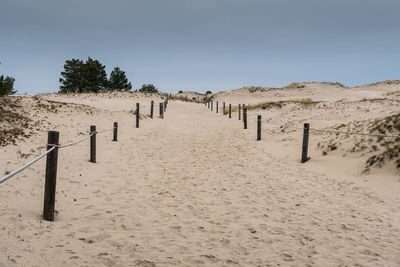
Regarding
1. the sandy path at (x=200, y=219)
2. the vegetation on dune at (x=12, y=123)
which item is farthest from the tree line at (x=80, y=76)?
the sandy path at (x=200, y=219)

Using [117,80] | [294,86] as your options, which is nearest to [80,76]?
[117,80]

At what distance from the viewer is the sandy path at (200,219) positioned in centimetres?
352

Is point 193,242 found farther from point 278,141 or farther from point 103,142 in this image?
point 278,141

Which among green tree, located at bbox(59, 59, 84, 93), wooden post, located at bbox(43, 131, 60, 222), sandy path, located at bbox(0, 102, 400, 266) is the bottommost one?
sandy path, located at bbox(0, 102, 400, 266)

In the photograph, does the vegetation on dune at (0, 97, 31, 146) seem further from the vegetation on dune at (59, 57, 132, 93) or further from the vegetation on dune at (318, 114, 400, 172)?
the vegetation on dune at (59, 57, 132, 93)

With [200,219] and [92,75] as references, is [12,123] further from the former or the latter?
[92,75]

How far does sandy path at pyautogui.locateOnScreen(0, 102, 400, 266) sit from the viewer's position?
352 cm

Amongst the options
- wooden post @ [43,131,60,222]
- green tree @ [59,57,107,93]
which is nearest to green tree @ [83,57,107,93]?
green tree @ [59,57,107,93]

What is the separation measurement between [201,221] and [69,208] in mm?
2484

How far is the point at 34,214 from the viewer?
14.8 ft

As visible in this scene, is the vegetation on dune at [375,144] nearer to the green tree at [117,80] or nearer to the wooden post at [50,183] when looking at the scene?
the wooden post at [50,183]

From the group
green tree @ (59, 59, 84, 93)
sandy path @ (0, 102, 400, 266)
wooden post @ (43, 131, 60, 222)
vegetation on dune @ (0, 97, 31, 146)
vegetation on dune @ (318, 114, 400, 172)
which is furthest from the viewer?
green tree @ (59, 59, 84, 93)

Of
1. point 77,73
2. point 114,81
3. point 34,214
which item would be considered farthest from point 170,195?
point 114,81

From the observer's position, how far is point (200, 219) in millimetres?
4859
